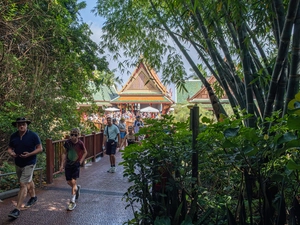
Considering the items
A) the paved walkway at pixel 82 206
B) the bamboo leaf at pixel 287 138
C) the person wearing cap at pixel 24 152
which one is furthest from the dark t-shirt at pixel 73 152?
the bamboo leaf at pixel 287 138

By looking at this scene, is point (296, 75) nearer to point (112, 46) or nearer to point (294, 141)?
point (294, 141)

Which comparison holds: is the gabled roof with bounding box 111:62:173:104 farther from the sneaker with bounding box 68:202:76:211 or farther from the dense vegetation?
the sneaker with bounding box 68:202:76:211

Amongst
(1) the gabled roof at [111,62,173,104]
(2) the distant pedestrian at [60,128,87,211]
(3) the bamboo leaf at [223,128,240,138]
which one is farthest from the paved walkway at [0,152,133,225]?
(1) the gabled roof at [111,62,173,104]

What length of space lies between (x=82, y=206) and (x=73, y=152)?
0.99m

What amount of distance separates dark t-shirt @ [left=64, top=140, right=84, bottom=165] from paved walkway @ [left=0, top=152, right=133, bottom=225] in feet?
2.74

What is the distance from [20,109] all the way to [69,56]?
2.50 m

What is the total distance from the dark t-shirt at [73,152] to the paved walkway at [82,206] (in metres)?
0.83

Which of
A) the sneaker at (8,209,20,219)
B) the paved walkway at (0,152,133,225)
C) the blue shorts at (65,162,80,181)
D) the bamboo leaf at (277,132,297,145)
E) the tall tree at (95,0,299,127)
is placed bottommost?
the paved walkway at (0,152,133,225)

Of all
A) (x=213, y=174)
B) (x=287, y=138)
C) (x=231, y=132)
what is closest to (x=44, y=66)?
(x=213, y=174)

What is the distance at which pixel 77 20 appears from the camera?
38.5 ft

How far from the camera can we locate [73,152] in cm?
545

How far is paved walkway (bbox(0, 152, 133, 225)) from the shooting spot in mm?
4762

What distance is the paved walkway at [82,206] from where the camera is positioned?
4762 millimetres

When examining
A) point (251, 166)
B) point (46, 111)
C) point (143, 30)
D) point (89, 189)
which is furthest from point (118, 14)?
point (251, 166)
